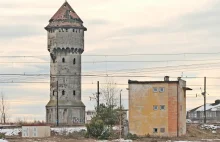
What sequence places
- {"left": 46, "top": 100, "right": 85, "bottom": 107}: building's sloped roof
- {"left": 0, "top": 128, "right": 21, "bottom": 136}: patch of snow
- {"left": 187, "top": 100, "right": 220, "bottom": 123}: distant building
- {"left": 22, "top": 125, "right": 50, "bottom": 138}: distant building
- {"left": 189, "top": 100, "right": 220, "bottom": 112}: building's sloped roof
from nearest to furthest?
{"left": 22, "top": 125, "right": 50, "bottom": 138}: distant building → {"left": 0, "top": 128, "right": 21, "bottom": 136}: patch of snow → {"left": 46, "top": 100, "right": 85, "bottom": 107}: building's sloped roof → {"left": 187, "top": 100, "right": 220, "bottom": 123}: distant building → {"left": 189, "top": 100, "right": 220, "bottom": 112}: building's sloped roof

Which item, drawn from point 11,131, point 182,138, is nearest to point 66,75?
point 11,131

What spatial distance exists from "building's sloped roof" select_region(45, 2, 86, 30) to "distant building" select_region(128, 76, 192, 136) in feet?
113

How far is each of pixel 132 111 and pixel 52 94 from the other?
3276 cm

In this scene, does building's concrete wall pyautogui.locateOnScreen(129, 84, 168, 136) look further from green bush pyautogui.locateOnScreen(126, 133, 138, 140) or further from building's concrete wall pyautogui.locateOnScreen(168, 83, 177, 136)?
green bush pyautogui.locateOnScreen(126, 133, 138, 140)

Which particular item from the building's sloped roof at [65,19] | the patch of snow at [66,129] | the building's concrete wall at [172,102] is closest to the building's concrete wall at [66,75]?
the building's sloped roof at [65,19]

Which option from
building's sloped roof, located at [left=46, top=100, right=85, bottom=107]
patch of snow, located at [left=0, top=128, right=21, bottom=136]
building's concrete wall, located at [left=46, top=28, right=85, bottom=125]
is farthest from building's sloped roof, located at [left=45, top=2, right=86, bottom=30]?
patch of snow, located at [left=0, top=128, right=21, bottom=136]

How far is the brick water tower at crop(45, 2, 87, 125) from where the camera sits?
101875 millimetres

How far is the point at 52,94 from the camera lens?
103375 millimetres

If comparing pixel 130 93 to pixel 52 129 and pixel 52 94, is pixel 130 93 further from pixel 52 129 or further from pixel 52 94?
pixel 52 94

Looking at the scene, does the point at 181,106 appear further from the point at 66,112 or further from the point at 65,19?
the point at 65,19

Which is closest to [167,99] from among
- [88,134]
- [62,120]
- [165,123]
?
[165,123]

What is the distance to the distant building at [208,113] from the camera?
134175 millimetres

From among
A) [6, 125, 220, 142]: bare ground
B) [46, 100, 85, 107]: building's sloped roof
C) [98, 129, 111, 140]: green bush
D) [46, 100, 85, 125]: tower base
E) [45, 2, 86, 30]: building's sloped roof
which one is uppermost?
[45, 2, 86, 30]: building's sloped roof

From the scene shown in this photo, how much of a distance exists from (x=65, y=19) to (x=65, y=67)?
332 inches
